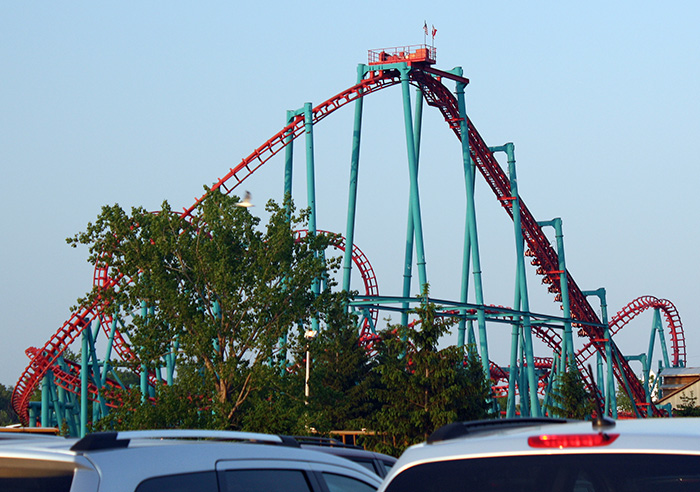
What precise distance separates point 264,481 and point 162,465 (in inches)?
19.4

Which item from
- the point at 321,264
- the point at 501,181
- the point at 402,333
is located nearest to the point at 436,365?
the point at 402,333

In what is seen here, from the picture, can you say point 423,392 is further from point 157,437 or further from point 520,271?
point 157,437

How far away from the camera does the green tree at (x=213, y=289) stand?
77.1 feet

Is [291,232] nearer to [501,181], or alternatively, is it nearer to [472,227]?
[472,227]

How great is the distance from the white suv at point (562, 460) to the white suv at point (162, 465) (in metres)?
0.79

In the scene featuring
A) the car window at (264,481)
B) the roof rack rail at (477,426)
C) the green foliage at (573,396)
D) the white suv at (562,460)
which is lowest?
the green foliage at (573,396)

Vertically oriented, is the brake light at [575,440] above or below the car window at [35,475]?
above

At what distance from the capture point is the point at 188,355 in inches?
922

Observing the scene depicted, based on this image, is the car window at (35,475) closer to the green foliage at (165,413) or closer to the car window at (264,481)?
the car window at (264,481)

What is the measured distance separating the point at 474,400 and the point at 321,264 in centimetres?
539

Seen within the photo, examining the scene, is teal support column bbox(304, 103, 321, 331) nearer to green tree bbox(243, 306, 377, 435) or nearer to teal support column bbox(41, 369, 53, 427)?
green tree bbox(243, 306, 377, 435)

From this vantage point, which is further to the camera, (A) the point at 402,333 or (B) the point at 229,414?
(A) the point at 402,333

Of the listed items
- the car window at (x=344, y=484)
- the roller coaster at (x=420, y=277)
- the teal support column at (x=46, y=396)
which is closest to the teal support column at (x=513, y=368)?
the roller coaster at (x=420, y=277)

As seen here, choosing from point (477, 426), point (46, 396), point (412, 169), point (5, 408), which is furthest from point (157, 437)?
point (5, 408)
